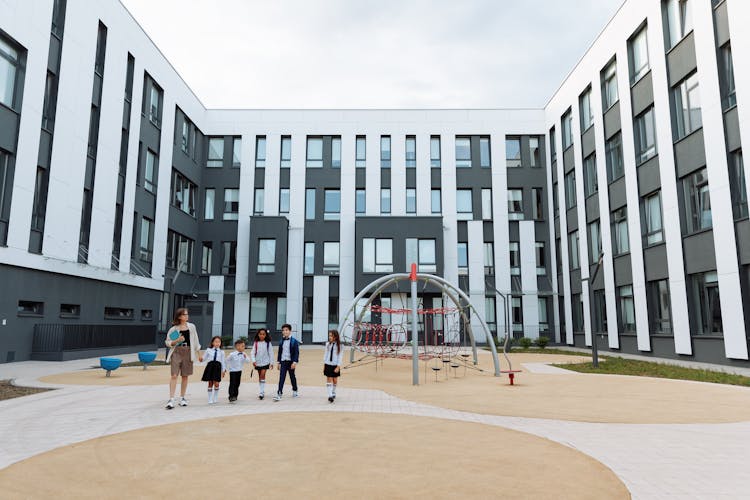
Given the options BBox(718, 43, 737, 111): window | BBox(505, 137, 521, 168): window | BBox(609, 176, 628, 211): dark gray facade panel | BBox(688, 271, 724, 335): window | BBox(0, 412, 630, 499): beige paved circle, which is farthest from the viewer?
BBox(505, 137, 521, 168): window

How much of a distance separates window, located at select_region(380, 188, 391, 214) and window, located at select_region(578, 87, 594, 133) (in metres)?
14.0

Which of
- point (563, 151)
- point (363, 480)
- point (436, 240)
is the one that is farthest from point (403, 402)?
point (563, 151)

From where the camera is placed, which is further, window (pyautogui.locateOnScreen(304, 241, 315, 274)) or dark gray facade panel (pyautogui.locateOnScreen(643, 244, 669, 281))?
window (pyautogui.locateOnScreen(304, 241, 315, 274))

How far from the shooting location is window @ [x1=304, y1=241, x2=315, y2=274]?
3573 centimetres

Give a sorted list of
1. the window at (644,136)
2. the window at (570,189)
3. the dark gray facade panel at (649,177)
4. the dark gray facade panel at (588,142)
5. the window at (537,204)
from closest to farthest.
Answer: the dark gray facade panel at (649,177), the window at (644,136), the dark gray facade panel at (588,142), the window at (570,189), the window at (537,204)

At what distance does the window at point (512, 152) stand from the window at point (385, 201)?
30.6 feet

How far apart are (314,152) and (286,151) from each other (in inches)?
85.4

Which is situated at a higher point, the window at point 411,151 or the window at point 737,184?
the window at point 411,151

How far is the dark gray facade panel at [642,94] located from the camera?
22.7 metres

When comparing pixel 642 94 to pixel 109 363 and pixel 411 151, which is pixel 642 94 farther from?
pixel 109 363

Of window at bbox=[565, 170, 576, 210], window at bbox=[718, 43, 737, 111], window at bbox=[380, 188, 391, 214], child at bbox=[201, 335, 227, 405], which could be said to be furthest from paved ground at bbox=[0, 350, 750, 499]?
window at bbox=[380, 188, 391, 214]

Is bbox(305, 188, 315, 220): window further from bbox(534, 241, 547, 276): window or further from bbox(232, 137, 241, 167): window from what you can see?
bbox(534, 241, 547, 276): window

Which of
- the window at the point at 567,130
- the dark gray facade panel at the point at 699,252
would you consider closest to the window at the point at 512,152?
the window at the point at 567,130

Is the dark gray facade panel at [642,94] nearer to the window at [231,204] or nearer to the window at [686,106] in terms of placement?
the window at [686,106]
